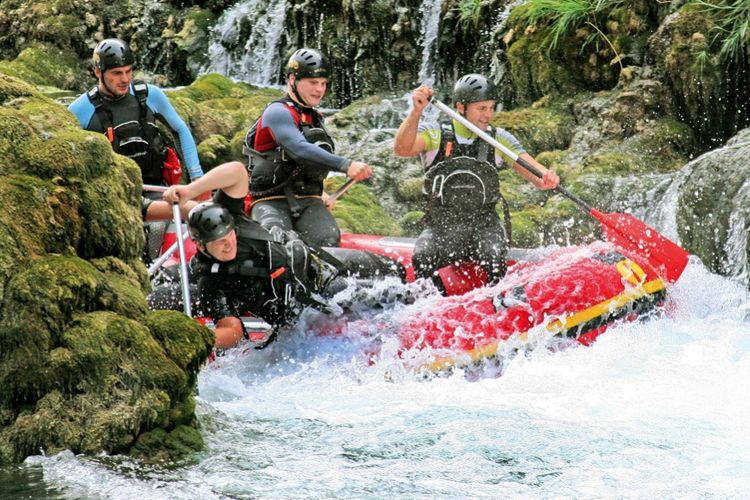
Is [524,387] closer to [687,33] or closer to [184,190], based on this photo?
[184,190]

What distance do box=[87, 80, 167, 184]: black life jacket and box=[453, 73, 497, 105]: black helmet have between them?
2.20m

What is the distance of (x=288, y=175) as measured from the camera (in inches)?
263

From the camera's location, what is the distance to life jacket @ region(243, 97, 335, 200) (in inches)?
261

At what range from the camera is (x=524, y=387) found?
569 centimetres

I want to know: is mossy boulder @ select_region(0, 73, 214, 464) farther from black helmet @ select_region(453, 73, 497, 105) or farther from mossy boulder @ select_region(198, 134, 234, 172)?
mossy boulder @ select_region(198, 134, 234, 172)

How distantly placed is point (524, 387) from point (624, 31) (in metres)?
6.65

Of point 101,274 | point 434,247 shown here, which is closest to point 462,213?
point 434,247

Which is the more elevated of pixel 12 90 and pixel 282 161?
pixel 12 90

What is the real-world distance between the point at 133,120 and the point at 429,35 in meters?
7.31

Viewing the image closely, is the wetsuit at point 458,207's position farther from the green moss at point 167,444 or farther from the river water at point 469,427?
the green moss at point 167,444

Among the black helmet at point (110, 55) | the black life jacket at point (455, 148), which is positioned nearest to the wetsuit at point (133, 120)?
Result: the black helmet at point (110, 55)

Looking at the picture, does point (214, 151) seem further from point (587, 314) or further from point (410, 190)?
point (587, 314)

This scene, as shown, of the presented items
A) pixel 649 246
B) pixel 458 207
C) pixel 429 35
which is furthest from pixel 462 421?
pixel 429 35

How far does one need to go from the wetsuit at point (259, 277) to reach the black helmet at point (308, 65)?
48.1 inches
